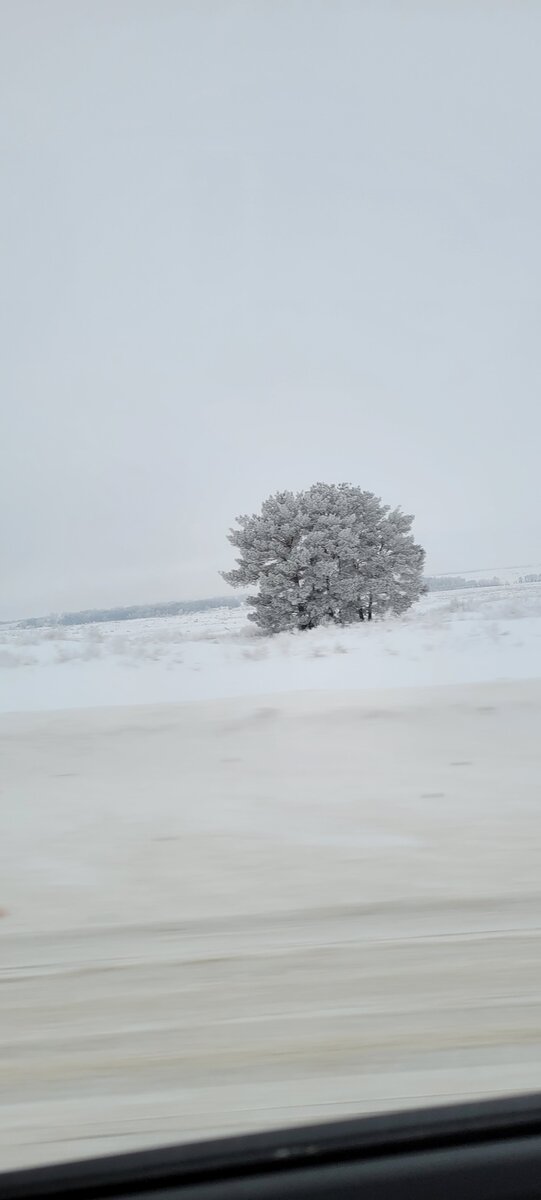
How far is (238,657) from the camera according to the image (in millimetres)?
1906

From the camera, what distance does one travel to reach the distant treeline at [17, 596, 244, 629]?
1911mm

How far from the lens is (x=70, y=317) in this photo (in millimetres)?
1892

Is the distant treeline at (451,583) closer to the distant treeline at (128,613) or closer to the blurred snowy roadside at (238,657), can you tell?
the blurred snowy roadside at (238,657)

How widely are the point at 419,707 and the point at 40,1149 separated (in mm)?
1322

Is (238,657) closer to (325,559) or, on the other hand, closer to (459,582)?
(325,559)

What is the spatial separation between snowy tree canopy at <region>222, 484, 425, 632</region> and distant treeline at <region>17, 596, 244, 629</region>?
0.08m

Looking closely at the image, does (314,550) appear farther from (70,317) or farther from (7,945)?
(7,945)

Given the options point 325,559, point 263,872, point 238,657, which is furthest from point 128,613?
point 263,872

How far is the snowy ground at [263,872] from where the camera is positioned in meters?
0.88

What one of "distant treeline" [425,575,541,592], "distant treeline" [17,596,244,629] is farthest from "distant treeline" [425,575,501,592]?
"distant treeline" [17,596,244,629]

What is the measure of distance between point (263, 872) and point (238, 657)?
0.67 metres

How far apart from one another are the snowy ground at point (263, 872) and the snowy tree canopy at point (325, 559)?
0.24 ft

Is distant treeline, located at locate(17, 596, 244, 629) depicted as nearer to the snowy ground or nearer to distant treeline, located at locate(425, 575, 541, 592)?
the snowy ground

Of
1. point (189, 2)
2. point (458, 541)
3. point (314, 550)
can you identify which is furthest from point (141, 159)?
point (458, 541)
